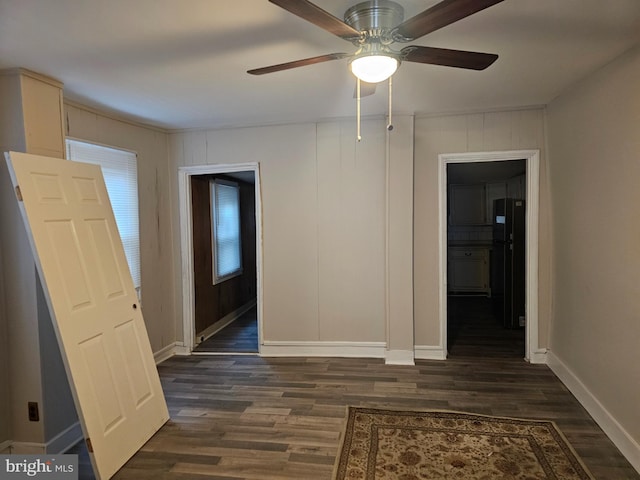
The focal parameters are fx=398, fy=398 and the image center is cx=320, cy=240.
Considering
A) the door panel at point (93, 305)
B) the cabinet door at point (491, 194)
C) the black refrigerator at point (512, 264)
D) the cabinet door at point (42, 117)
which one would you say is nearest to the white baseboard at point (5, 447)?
the door panel at point (93, 305)

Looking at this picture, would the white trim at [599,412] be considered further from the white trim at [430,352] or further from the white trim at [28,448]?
the white trim at [28,448]

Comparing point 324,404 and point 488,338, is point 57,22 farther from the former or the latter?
point 488,338

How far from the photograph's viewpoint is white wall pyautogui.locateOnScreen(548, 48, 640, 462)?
7.73 ft

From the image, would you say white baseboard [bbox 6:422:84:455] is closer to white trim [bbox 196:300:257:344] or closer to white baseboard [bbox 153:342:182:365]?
white baseboard [bbox 153:342:182:365]

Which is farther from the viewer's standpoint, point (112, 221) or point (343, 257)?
point (343, 257)

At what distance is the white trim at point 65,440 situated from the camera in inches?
99.4

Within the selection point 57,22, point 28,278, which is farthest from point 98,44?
point 28,278

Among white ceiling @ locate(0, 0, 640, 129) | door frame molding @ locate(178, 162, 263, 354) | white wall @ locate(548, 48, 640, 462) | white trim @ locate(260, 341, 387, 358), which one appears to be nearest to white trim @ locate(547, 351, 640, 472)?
white wall @ locate(548, 48, 640, 462)

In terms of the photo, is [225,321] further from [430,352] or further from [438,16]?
[438,16]

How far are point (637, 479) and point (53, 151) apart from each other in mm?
4011

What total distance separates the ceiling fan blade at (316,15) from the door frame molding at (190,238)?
104 inches

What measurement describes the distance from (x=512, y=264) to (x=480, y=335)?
929 millimetres

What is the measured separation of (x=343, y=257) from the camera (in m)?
4.09

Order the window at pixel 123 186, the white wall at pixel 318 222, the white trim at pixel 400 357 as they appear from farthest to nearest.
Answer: the white wall at pixel 318 222, the white trim at pixel 400 357, the window at pixel 123 186
